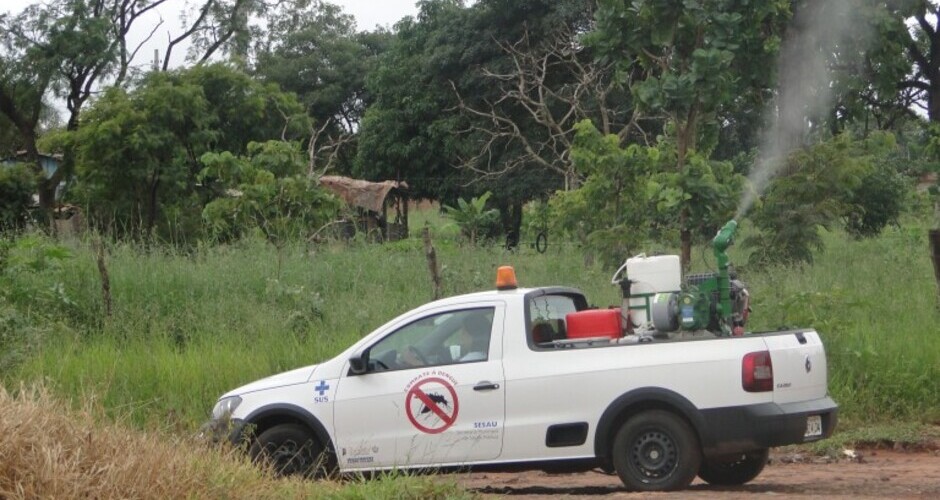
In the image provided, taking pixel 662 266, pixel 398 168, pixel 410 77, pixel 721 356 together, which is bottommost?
pixel 721 356

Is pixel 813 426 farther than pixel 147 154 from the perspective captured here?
A: No

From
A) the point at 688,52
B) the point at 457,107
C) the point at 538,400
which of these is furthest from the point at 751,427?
the point at 457,107

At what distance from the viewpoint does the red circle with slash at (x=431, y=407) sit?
9188 mm

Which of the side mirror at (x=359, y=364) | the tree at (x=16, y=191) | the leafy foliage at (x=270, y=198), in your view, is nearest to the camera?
the side mirror at (x=359, y=364)

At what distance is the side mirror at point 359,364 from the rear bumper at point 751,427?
2550mm

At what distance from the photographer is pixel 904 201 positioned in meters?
30.7

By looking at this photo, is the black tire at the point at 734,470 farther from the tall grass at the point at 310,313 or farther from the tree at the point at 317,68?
the tree at the point at 317,68

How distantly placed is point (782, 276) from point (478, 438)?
25.3ft

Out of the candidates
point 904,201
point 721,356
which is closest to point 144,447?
point 721,356

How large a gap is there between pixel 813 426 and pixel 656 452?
1.11 meters

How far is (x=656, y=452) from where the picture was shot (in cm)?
870

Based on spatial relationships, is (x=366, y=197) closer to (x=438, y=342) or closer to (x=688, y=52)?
(x=688, y=52)

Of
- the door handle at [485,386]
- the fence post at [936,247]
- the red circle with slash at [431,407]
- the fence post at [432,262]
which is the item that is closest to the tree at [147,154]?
the fence post at [432,262]

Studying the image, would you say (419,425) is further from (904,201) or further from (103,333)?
(904,201)
